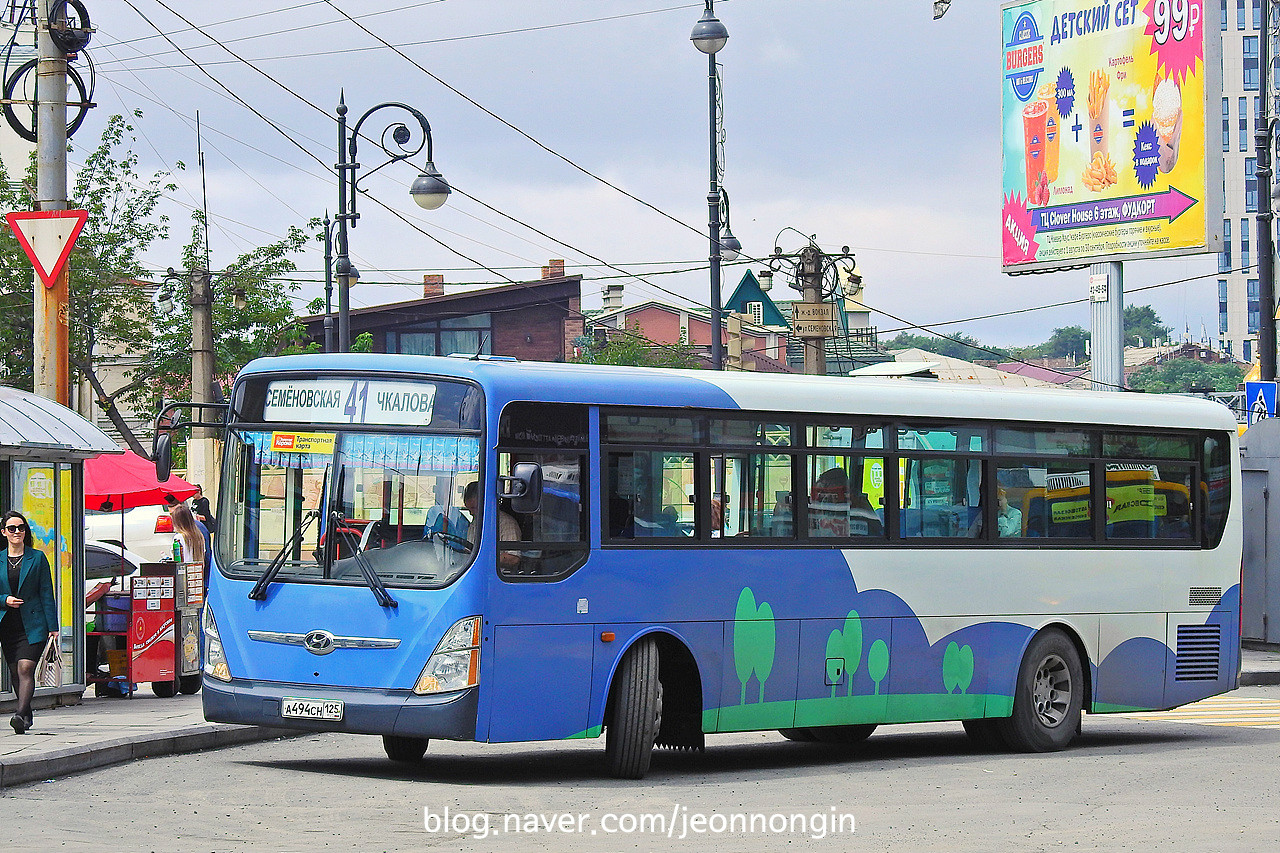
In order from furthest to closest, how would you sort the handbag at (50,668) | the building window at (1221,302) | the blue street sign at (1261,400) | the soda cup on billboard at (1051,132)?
1. the building window at (1221,302)
2. the soda cup on billboard at (1051,132)
3. the blue street sign at (1261,400)
4. the handbag at (50,668)

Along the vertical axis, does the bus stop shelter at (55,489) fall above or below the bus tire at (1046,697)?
above

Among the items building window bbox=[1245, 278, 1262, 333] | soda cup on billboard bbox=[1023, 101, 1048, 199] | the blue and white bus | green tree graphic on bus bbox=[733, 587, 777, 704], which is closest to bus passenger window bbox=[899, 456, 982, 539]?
the blue and white bus

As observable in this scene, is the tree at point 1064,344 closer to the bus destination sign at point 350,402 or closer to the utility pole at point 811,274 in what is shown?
the utility pole at point 811,274

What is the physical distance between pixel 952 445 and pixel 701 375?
2.46 metres

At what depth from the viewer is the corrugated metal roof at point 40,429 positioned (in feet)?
50.4

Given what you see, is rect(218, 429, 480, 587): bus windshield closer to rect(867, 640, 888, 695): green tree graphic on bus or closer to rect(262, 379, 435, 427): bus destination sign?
rect(262, 379, 435, 427): bus destination sign

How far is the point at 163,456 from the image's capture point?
39.2ft

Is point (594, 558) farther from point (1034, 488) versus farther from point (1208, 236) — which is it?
point (1208, 236)

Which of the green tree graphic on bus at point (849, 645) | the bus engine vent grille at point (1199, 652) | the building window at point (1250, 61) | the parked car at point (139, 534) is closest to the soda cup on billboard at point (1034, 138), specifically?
the parked car at point (139, 534)

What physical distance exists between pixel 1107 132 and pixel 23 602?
23.6 m

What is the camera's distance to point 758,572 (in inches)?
507

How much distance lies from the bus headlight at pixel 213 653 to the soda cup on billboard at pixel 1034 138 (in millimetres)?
25182

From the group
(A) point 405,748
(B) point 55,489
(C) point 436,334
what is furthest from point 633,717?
(C) point 436,334

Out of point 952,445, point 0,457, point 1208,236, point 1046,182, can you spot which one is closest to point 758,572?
point 952,445
